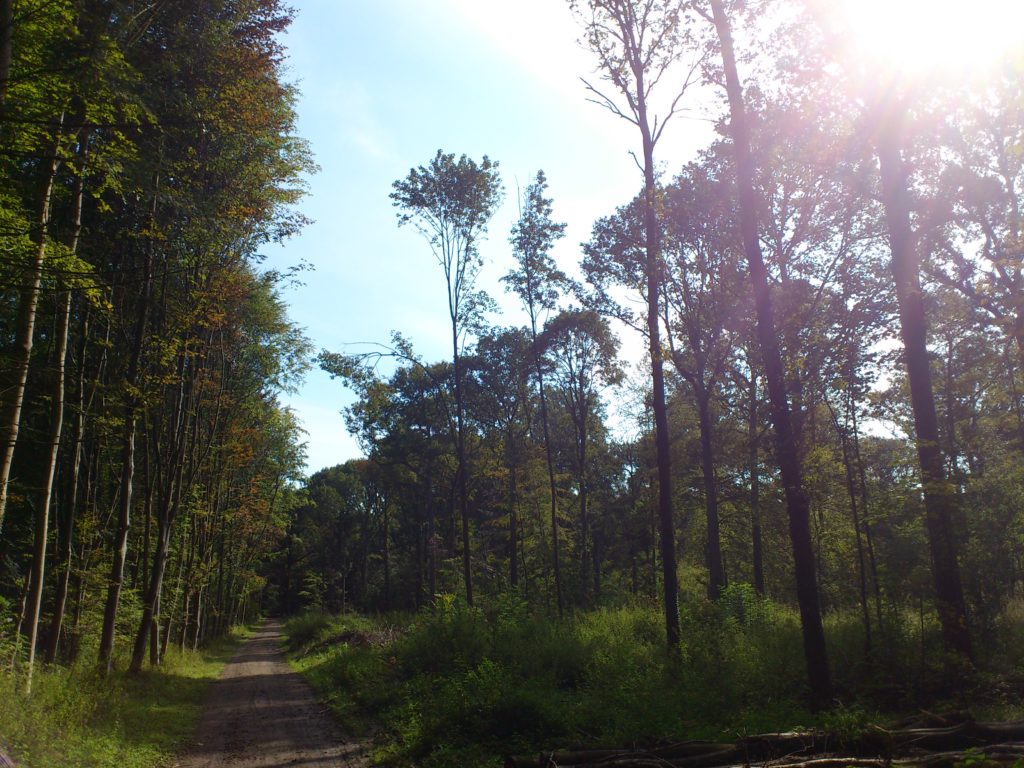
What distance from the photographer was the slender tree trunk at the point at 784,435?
360 inches

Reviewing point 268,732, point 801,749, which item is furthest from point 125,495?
point 801,749

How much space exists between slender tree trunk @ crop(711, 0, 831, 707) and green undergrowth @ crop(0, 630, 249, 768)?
9519 mm

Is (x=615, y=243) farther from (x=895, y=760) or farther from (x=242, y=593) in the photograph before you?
(x=242, y=593)

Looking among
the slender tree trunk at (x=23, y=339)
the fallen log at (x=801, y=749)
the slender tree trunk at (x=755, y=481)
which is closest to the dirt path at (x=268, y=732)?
the fallen log at (x=801, y=749)

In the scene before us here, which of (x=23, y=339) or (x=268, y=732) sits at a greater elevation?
(x=23, y=339)

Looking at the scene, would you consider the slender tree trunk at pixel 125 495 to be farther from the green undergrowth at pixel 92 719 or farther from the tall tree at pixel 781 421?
the tall tree at pixel 781 421

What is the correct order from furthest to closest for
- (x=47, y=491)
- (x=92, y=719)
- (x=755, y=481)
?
(x=755, y=481)
(x=47, y=491)
(x=92, y=719)

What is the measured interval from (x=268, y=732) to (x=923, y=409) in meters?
13.1

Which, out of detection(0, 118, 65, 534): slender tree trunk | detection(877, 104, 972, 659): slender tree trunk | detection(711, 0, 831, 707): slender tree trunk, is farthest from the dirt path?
detection(877, 104, 972, 659): slender tree trunk

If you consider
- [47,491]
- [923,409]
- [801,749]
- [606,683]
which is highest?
[923,409]

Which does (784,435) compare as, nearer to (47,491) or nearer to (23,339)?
(23,339)

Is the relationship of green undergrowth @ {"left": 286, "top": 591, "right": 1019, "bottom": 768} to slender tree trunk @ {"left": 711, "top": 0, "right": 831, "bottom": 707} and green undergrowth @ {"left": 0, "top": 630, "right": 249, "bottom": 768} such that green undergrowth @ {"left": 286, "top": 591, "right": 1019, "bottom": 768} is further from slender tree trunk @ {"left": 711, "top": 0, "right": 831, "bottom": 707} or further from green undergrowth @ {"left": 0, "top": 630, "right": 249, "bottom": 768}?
green undergrowth @ {"left": 0, "top": 630, "right": 249, "bottom": 768}

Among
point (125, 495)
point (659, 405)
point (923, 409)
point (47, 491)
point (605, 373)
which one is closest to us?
point (47, 491)

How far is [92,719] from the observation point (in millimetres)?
9930
